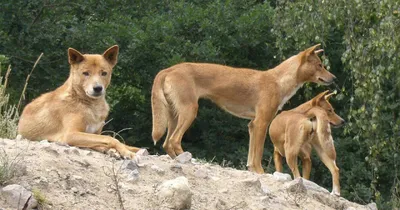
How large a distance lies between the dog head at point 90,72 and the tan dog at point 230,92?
2239mm

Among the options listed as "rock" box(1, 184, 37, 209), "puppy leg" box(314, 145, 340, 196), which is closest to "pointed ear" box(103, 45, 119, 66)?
"rock" box(1, 184, 37, 209)

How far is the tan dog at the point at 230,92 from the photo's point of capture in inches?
493

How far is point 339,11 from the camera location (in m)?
14.8

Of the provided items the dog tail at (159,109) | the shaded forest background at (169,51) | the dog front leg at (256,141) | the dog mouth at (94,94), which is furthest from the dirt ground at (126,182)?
the shaded forest background at (169,51)

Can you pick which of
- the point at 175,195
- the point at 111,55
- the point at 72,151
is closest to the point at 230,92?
the point at 111,55

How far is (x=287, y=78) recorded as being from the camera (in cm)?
1402

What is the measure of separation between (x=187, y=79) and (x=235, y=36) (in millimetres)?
8810

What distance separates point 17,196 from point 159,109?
5.20 m

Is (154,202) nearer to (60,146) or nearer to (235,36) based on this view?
(60,146)

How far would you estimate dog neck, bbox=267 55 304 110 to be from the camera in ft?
45.6

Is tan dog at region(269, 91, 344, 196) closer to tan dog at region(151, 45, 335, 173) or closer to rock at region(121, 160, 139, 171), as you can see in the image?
tan dog at region(151, 45, 335, 173)

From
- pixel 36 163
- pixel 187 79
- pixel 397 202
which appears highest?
pixel 36 163

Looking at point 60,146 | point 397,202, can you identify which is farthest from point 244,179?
point 397,202

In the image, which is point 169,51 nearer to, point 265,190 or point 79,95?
point 79,95
